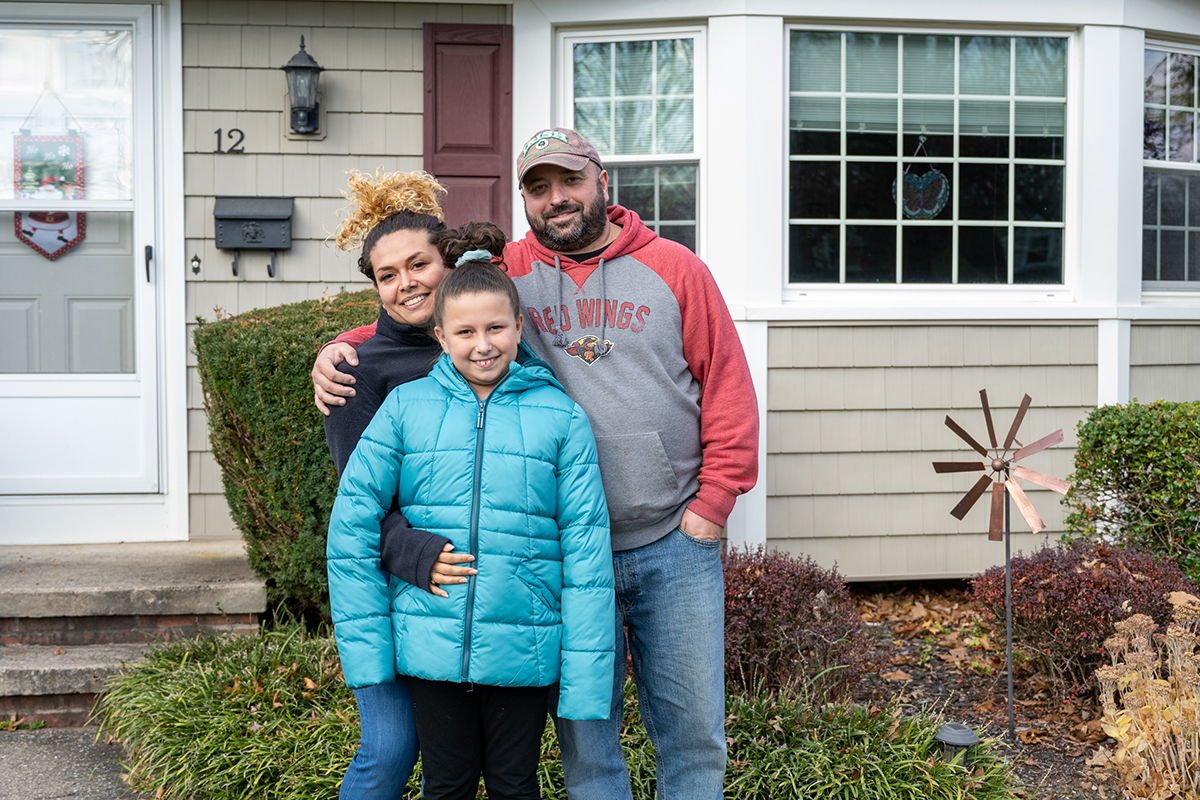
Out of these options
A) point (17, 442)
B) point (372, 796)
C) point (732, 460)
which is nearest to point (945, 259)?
point (732, 460)

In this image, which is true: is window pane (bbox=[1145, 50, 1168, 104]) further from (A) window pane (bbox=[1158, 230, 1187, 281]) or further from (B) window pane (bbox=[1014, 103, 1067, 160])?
(A) window pane (bbox=[1158, 230, 1187, 281])

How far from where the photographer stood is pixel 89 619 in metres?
4.02

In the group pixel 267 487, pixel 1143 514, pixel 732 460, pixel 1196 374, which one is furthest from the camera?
pixel 1196 374

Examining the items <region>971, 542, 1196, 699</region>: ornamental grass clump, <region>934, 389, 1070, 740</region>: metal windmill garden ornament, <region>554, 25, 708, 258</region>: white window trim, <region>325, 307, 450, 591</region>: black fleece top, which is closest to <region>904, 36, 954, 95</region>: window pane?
<region>554, 25, 708, 258</region>: white window trim

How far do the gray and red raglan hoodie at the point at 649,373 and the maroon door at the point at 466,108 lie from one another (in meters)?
2.70

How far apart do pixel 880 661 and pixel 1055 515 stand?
1.97m

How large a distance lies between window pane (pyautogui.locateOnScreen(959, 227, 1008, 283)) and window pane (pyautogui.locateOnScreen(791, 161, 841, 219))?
28.2 inches

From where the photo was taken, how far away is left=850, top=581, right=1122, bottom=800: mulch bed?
3191 millimetres

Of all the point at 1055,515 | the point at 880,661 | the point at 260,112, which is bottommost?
the point at 880,661

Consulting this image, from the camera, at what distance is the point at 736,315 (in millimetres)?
4793

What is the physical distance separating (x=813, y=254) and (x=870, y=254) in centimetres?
29

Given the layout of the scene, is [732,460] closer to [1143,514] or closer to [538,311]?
[538,311]

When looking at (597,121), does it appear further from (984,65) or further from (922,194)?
(984,65)

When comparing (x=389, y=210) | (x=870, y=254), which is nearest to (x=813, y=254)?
(x=870, y=254)
